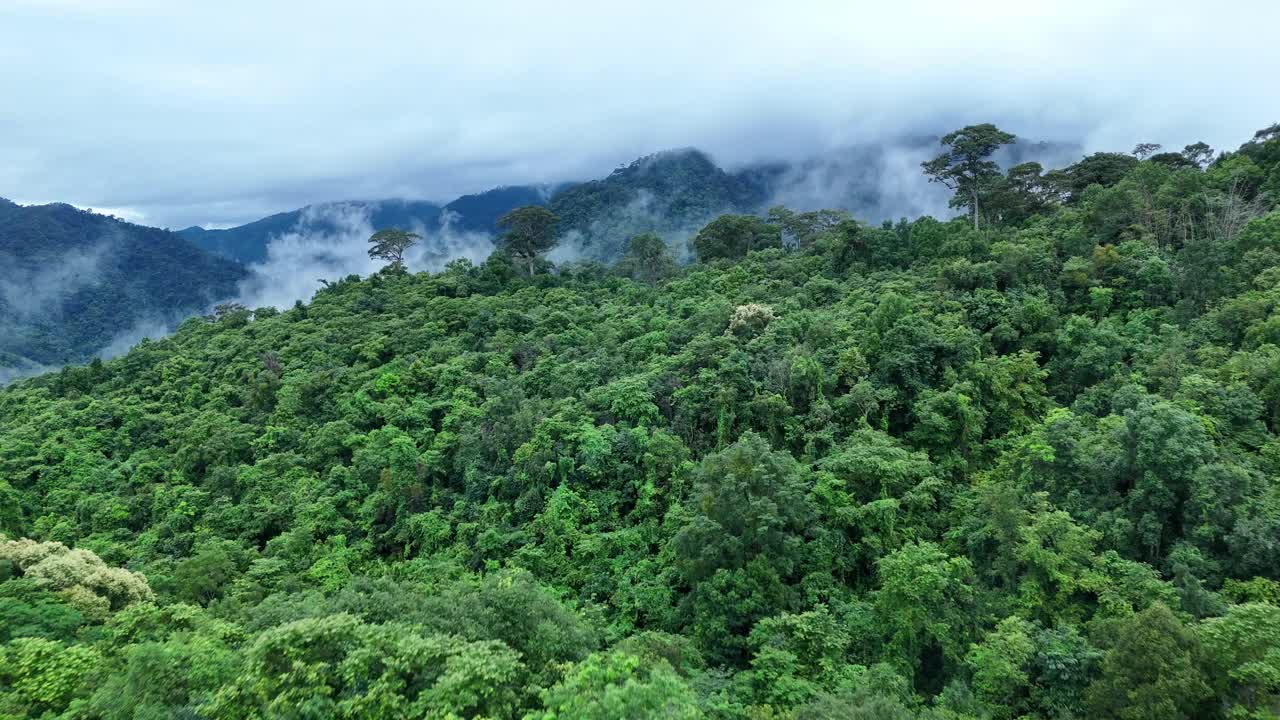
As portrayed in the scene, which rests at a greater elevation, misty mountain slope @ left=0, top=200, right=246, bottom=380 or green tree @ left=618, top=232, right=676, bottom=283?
misty mountain slope @ left=0, top=200, right=246, bottom=380

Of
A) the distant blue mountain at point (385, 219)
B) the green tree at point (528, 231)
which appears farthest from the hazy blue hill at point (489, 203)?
the green tree at point (528, 231)

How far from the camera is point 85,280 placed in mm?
86562

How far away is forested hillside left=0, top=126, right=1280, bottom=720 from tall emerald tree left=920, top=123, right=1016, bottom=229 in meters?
0.38

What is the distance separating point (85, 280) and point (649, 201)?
78412 millimetres

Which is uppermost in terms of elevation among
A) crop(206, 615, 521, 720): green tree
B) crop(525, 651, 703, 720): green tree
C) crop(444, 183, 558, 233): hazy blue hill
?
crop(444, 183, 558, 233): hazy blue hill

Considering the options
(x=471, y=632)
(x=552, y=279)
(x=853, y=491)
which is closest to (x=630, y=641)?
(x=471, y=632)

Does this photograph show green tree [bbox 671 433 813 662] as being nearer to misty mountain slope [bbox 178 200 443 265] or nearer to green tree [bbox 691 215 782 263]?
green tree [bbox 691 215 782 263]

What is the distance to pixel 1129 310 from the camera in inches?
798

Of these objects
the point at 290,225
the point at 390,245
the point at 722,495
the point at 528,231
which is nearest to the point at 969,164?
the point at 528,231

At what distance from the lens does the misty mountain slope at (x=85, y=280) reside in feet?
248

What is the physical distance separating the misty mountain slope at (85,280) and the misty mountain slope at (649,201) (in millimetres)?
59073

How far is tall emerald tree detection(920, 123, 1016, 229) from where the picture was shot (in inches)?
1240

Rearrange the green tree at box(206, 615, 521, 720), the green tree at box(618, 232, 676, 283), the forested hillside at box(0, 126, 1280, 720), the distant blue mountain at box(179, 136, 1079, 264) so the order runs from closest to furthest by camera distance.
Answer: the green tree at box(206, 615, 521, 720), the forested hillside at box(0, 126, 1280, 720), the green tree at box(618, 232, 676, 283), the distant blue mountain at box(179, 136, 1079, 264)

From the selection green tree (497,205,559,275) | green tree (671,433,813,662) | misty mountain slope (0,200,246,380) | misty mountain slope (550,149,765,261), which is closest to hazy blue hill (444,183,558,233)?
misty mountain slope (550,149,765,261)
